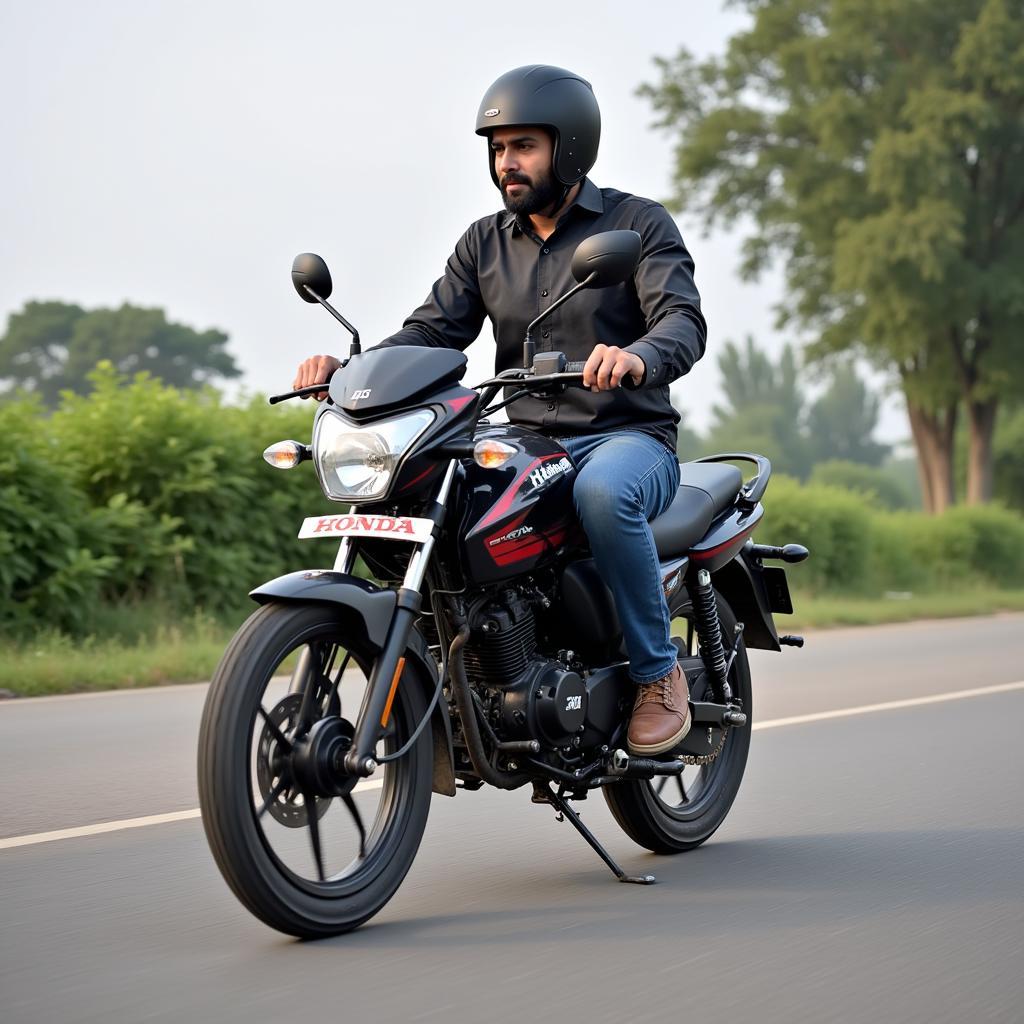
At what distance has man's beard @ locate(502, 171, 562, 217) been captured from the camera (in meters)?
5.04

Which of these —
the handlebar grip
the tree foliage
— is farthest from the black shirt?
the tree foliage

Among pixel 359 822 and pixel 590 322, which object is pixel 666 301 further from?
pixel 359 822

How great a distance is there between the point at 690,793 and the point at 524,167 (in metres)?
2.12

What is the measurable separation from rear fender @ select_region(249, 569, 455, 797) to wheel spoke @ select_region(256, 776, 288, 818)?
39 cm

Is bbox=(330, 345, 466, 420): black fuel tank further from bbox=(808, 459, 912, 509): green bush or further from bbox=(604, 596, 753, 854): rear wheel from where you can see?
bbox=(808, 459, 912, 509): green bush

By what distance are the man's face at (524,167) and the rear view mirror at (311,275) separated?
60 cm

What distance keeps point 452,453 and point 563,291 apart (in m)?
1.01

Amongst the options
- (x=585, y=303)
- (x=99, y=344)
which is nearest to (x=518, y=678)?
(x=585, y=303)

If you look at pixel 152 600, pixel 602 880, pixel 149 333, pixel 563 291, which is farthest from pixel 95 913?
pixel 149 333

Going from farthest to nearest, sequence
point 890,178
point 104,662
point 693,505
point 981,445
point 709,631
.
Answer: point 981,445 < point 890,178 < point 104,662 < point 709,631 < point 693,505

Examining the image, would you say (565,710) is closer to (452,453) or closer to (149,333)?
(452,453)

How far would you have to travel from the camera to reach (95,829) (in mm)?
5746

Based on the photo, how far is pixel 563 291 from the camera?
5141mm

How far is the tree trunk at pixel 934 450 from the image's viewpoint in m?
37.1
